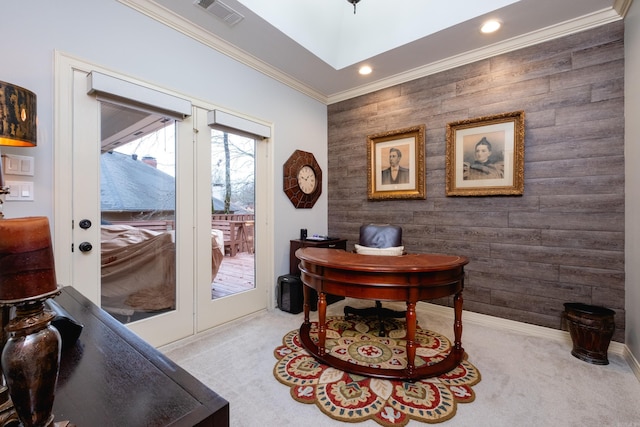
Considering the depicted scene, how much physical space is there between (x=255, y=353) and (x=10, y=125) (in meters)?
2.18

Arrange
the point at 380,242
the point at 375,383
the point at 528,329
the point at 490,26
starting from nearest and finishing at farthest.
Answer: the point at 375,383, the point at 490,26, the point at 528,329, the point at 380,242

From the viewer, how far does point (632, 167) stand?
2.30 m

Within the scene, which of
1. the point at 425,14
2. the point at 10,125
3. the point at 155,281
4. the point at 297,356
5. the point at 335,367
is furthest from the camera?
the point at 425,14

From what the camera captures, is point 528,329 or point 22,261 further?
point 528,329

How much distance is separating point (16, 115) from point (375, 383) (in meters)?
2.62

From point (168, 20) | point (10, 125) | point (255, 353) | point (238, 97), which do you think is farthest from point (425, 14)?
point (255, 353)

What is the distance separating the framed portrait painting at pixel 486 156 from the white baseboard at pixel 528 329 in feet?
4.39

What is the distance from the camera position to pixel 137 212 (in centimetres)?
248

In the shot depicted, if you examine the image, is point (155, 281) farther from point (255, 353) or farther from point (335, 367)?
point (335, 367)

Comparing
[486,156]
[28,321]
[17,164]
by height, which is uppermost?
[486,156]

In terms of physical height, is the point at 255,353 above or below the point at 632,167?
below

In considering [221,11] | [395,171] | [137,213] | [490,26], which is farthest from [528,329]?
[221,11]

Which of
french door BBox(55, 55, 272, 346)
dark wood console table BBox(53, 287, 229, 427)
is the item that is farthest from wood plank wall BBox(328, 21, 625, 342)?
dark wood console table BBox(53, 287, 229, 427)

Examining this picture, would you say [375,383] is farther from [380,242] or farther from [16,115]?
[16,115]
